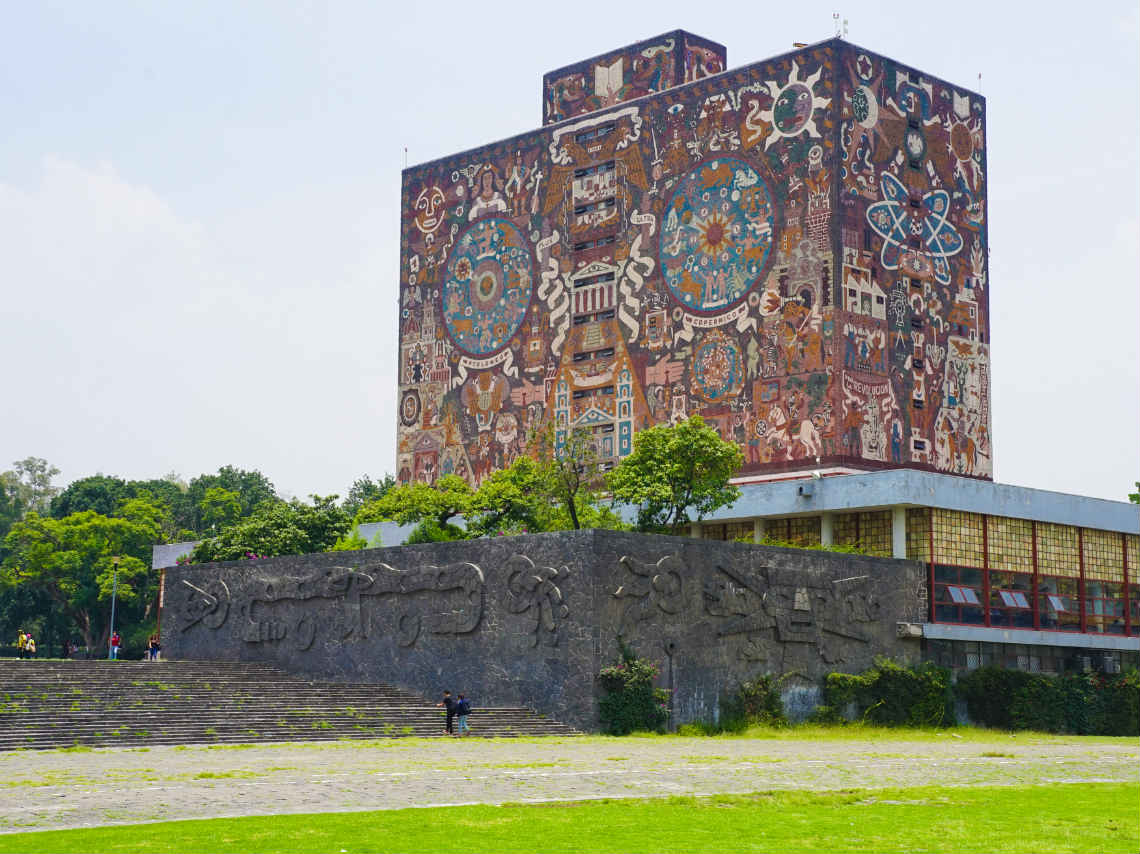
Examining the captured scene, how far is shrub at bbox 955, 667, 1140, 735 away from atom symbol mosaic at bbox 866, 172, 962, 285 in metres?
14.8

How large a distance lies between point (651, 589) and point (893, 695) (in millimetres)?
7573

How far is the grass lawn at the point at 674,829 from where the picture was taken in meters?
13.0

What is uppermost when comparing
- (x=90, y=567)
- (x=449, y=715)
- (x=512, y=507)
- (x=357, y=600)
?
(x=512, y=507)

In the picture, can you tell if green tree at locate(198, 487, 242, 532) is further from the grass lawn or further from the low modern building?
the grass lawn

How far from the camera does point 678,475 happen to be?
42.2m

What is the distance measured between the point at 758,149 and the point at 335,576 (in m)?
20.0

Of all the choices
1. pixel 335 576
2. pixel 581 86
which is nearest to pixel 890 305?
pixel 581 86

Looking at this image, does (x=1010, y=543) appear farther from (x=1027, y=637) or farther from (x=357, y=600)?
(x=357, y=600)

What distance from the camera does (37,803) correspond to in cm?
1664

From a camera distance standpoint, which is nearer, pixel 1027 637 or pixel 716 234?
pixel 1027 637

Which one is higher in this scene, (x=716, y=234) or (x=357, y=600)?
(x=716, y=234)

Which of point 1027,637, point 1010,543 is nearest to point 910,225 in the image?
point 1010,543

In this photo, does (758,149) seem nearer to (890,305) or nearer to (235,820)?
(890,305)

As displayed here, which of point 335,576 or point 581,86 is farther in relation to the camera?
point 581,86
